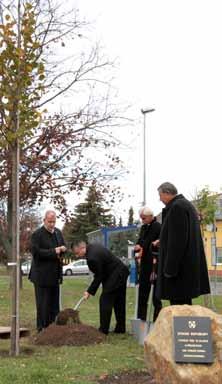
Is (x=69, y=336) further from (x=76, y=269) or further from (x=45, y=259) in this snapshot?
(x=76, y=269)

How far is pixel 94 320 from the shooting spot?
11.5 metres

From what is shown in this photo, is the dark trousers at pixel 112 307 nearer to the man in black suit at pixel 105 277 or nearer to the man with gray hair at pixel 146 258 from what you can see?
the man in black suit at pixel 105 277

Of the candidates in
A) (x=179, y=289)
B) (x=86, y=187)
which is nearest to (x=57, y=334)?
(x=179, y=289)

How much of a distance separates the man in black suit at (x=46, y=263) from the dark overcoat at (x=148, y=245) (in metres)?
1.39

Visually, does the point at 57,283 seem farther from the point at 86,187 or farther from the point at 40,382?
the point at 86,187

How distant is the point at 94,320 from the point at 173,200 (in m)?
5.28

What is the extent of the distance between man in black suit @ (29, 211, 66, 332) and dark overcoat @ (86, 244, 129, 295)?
1.84 ft

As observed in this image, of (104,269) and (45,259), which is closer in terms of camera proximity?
(104,269)

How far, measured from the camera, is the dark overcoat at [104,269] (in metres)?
9.05

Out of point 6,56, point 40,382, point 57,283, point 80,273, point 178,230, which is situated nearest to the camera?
point 40,382

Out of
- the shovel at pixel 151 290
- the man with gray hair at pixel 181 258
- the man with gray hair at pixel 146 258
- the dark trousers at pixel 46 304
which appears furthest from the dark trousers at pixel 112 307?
the man with gray hair at pixel 181 258

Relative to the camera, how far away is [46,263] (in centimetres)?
952

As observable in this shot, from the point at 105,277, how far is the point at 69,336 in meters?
1.22

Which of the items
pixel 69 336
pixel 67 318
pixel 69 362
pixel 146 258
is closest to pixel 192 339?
pixel 69 362
